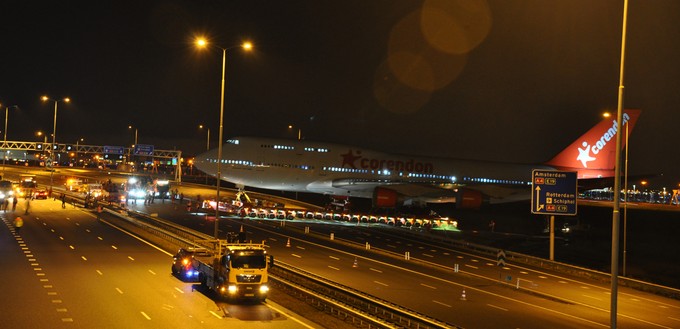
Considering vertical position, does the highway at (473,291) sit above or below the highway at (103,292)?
below

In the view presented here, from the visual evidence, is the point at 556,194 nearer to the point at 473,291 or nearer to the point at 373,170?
the point at 473,291

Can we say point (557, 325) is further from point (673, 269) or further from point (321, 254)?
point (673, 269)

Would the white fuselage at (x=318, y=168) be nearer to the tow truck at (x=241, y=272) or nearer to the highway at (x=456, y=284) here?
the highway at (x=456, y=284)

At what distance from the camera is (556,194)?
133 feet

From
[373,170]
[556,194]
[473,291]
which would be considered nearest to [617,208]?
[473,291]

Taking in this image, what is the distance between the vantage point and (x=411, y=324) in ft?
70.4

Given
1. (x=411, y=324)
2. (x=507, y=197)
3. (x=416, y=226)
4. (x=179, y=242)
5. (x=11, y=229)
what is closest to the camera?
(x=411, y=324)

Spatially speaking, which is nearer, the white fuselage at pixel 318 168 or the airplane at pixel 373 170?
the airplane at pixel 373 170

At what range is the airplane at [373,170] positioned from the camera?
77.2 meters

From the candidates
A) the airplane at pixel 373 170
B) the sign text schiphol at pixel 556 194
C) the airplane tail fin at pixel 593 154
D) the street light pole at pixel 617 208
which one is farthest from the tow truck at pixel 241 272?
the airplane tail fin at pixel 593 154

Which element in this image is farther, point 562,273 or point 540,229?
point 540,229

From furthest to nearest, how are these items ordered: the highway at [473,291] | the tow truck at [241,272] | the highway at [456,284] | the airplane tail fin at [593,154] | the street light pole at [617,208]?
the airplane tail fin at [593,154]
the highway at [456,284]
the highway at [473,291]
the tow truck at [241,272]
the street light pole at [617,208]

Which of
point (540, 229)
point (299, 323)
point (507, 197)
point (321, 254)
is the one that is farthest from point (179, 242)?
point (507, 197)

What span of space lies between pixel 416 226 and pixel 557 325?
45.2m
